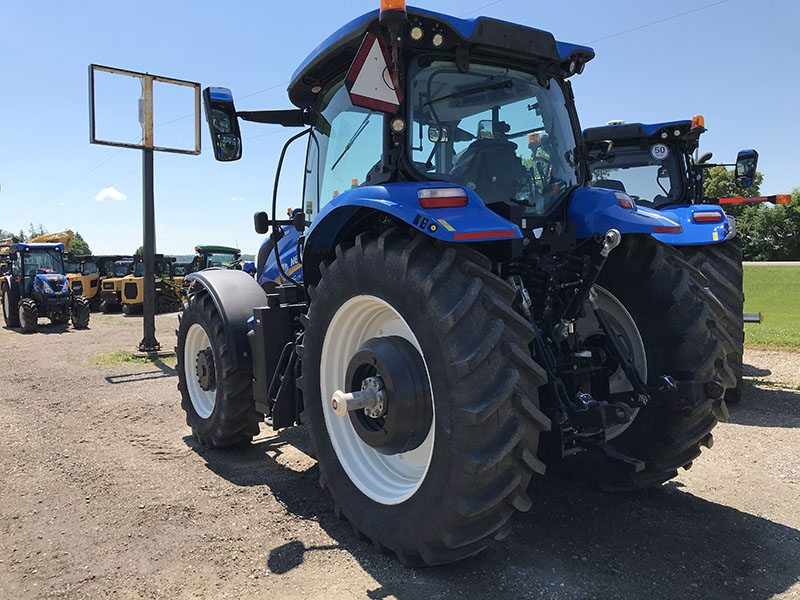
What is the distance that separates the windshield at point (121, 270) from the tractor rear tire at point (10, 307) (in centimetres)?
453

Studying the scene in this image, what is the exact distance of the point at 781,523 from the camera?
3.37 metres

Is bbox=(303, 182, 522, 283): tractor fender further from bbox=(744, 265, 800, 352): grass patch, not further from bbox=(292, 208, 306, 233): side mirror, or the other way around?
bbox=(744, 265, 800, 352): grass patch

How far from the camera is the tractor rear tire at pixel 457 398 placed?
8.11 feet

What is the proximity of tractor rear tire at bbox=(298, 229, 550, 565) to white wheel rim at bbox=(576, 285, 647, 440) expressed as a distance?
3.61 feet

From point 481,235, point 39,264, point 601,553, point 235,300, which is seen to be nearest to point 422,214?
point 481,235

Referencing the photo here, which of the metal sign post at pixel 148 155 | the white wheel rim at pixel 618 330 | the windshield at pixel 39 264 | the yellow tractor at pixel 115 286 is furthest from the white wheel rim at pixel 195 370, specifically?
the yellow tractor at pixel 115 286

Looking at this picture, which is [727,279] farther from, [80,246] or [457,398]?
[80,246]

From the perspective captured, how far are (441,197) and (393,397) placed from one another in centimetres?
96

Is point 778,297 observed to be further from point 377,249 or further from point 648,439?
point 377,249

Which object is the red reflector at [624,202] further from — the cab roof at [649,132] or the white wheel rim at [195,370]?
the cab roof at [649,132]

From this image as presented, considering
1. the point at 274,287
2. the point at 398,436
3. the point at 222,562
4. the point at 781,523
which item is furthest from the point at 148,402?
the point at 781,523

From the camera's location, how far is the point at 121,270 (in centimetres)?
2172

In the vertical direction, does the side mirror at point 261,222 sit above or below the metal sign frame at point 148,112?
below

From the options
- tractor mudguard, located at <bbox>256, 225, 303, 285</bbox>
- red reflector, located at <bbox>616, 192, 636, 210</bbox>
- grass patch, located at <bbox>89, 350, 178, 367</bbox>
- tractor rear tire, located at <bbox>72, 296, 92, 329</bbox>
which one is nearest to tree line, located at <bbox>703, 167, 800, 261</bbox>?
tractor rear tire, located at <bbox>72, 296, 92, 329</bbox>
